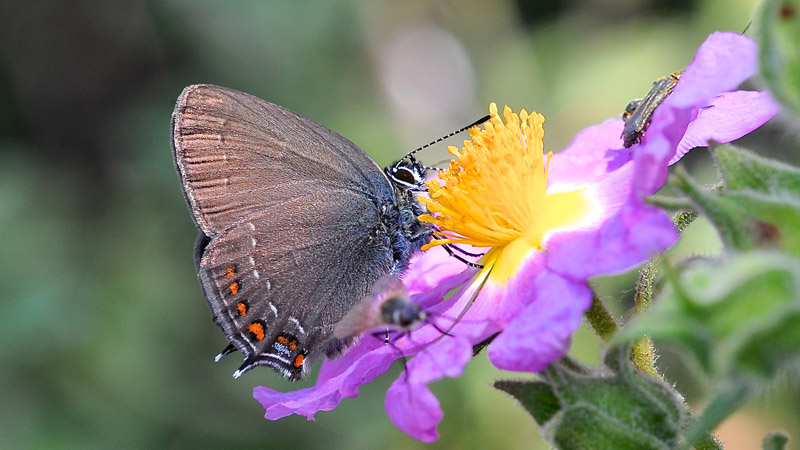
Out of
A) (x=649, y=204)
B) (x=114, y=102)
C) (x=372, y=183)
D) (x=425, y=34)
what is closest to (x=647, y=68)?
(x=425, y=34)

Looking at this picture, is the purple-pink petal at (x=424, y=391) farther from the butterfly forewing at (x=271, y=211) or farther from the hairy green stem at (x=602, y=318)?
the butterfly forewing at (x=271, y=211)

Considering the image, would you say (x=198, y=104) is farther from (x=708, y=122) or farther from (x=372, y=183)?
(x=708, y=122)

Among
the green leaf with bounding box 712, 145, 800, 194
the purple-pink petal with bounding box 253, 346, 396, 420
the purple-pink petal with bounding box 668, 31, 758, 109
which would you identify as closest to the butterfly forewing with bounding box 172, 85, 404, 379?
the purple-pink petal with bounding box 253, 346, 396, 420

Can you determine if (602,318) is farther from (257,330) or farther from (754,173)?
(257,330)

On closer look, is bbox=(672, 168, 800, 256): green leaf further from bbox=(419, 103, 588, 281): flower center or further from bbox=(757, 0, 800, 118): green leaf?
bbox=(419, 103, 588, 281): flower center

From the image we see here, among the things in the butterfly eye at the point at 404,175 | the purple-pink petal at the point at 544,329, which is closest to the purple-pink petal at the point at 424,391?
the purple-pink petal at the point at 544,329

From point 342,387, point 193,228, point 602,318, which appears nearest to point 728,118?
point 602,318
